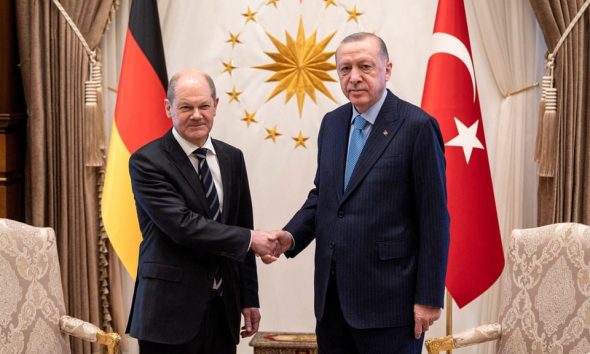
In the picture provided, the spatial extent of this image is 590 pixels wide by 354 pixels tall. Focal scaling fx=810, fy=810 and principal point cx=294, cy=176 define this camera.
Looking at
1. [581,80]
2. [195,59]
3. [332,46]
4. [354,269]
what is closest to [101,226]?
[195,59]

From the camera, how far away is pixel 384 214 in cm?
271

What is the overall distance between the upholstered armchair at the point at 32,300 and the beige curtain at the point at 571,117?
2.46 meters

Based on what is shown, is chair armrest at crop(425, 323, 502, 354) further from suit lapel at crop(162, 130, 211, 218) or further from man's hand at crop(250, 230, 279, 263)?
suit lapel at crop(162, 130, 211, 218)

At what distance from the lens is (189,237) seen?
2781 millimetres

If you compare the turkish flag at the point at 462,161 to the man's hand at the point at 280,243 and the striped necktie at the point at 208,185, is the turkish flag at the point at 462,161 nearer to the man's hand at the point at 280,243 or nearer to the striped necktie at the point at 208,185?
the man's hand at the point at 280,243

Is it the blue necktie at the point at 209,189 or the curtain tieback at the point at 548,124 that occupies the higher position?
the curtain tieback at the point at 548,124

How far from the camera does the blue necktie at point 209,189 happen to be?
2.91 metres

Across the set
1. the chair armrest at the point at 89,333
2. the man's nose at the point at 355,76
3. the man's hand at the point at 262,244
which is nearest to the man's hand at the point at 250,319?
the man's hand at the point at 262,244

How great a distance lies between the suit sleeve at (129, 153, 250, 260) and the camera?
2.79 metres

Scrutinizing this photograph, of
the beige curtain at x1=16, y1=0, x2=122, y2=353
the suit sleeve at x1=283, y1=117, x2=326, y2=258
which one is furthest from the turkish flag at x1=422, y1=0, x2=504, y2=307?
the beige curtain at x1=16, y1=0, x2=122, y2=353

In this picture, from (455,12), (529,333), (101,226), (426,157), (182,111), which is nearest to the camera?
(426,157)

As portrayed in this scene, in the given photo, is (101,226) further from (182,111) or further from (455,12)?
(455,12)

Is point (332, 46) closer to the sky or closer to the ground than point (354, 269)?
closer to the sky

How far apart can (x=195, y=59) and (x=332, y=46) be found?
2.61ft
